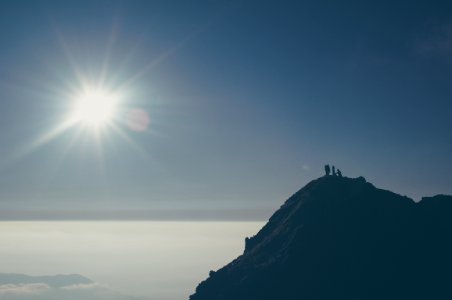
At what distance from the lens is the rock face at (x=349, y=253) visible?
155750 mm

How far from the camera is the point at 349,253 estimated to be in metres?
167

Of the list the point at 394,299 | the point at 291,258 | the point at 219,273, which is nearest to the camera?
the point at 394,299

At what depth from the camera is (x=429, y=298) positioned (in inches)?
5945

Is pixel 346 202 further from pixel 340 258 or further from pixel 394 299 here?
pixel 394 299

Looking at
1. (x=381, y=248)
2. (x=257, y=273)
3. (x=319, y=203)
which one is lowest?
(x=257, y=273)

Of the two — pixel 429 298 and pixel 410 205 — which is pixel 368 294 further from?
pixel 410 205

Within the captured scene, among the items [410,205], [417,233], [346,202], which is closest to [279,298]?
[346,202]

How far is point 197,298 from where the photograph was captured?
184250mm

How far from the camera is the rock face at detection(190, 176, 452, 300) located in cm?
15575

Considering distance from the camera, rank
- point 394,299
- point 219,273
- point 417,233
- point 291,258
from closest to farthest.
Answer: point 394,299, point 291,258, point 417,233, point 219,273

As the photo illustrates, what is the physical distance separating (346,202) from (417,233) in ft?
122

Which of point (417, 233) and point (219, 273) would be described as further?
point (219, 273)

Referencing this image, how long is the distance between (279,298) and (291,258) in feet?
61.4

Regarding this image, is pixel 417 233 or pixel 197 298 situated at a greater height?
pixel 417 233
